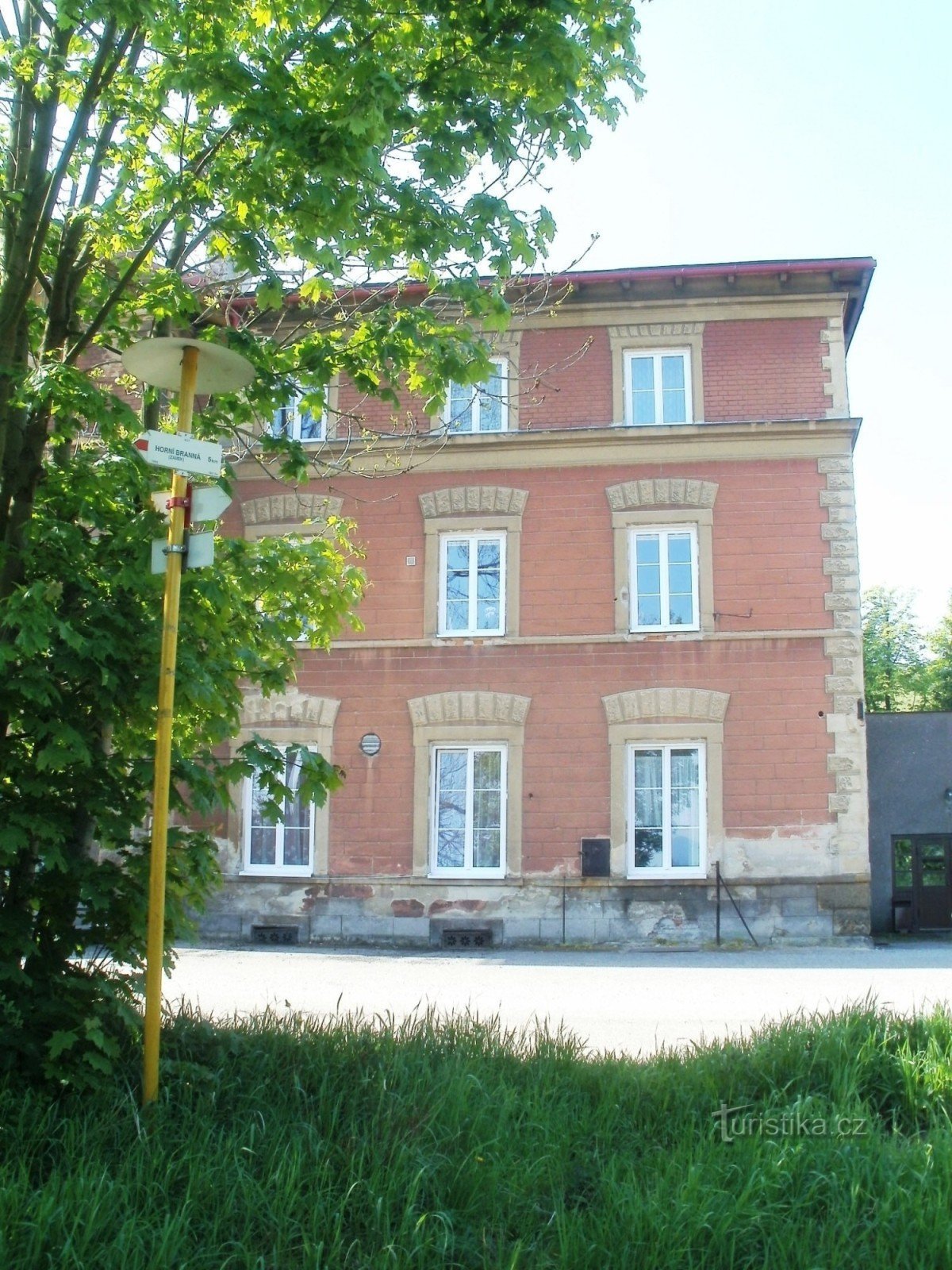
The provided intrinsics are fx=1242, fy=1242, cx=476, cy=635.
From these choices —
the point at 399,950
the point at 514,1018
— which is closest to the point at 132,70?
the point at 514,1018

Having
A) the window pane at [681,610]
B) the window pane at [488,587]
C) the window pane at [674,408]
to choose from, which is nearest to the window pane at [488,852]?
the window pane at [488,587]

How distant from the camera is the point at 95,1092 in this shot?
5789mm

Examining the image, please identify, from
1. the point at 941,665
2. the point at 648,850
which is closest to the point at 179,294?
the point at 648,850

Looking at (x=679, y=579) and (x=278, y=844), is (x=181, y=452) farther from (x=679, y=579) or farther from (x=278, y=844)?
(x=278, y=844)

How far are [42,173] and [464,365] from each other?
2.72 meters

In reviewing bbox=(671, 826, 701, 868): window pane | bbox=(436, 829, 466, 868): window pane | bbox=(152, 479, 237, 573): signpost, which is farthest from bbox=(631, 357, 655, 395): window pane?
bbox=(152, 479, 237, 573): signpost

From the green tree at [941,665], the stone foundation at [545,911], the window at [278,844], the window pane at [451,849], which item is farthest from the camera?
the green tree at [941,665]

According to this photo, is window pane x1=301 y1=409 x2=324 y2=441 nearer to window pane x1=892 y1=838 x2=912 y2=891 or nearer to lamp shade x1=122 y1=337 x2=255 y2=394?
window pane x1=892 y1=838 x2=912 y2=891

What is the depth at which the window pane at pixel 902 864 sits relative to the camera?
21.4 metres

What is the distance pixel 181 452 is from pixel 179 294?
1687 millimetres

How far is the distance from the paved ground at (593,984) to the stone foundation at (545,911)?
2.28 feet

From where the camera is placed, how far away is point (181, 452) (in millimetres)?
6070

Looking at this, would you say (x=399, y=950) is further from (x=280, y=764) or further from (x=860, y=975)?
(x=280, y=764)

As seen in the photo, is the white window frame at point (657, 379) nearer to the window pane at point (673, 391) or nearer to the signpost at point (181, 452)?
the window pane at point (673, 391)
